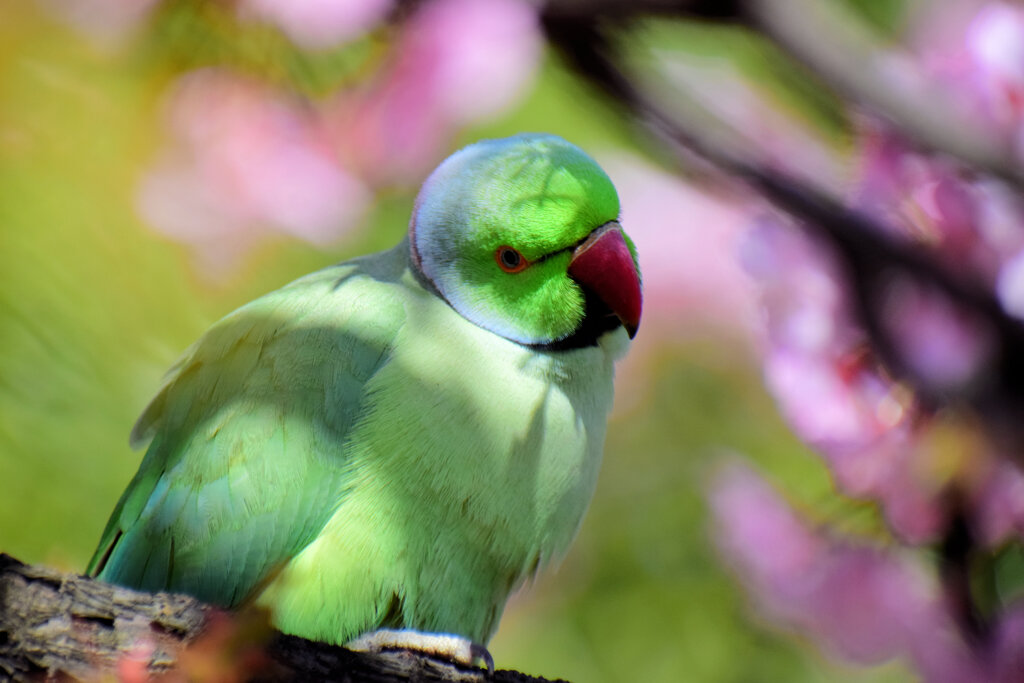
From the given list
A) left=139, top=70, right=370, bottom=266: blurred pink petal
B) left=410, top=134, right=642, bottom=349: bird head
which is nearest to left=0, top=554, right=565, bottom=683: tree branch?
left=410, top=134, right=642, bottom=349: bird head

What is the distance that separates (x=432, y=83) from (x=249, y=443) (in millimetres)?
A: 1040

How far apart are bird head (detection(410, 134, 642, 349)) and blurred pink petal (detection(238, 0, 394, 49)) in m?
0.36

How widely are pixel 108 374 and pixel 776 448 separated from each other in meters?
2.16

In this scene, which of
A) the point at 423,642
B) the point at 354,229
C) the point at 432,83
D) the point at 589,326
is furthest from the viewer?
the point at 354,229

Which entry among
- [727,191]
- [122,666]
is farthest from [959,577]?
[122,666]

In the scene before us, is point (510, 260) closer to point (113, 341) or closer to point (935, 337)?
point (113, 341)

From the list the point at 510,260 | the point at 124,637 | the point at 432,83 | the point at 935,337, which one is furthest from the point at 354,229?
the point at 124,637

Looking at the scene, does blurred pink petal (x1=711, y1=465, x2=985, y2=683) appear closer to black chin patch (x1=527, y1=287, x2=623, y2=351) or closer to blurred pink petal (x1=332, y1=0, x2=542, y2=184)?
black chin patch (x1=527, y1=287, x2=623, y2=351)

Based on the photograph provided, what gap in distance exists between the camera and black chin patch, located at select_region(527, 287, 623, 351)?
171 centimetres

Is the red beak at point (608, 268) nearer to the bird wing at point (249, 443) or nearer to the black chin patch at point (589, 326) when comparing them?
the black chin patch at point (589, 326)

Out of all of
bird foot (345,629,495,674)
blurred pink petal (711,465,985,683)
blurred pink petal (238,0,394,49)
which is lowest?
blurred pink petal (711,465,985,683)

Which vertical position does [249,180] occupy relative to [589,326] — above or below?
above

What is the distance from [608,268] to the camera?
5.45 feet

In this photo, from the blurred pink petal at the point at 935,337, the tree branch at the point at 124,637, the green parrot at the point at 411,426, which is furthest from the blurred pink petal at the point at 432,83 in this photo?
the tree branch at the point at 124,637
